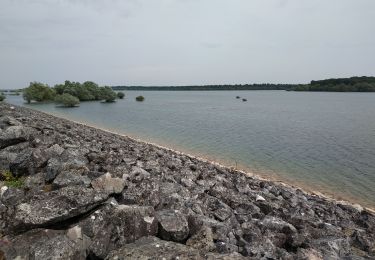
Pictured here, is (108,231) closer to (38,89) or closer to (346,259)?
(346,259)

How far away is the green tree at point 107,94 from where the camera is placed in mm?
122062

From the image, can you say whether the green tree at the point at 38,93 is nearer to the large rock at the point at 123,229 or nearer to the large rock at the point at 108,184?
the large rock at the point at 108,184

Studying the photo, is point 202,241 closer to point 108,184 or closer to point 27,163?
point 108,184

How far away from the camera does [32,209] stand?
5984mm

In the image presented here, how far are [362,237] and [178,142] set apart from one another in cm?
2477

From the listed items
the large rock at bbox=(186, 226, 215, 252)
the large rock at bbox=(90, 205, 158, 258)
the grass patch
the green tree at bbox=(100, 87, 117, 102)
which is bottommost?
the green tree at bbox=(100, 87, 117, 102)

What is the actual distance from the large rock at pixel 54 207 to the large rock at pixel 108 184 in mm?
1247

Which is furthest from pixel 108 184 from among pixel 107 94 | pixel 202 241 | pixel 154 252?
pixel 107 94

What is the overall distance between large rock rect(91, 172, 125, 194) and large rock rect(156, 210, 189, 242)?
78.9 inches

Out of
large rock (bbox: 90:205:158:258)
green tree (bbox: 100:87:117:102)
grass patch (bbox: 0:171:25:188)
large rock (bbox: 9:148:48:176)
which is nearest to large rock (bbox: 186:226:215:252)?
large rock (bbox: 90:205:158:258)

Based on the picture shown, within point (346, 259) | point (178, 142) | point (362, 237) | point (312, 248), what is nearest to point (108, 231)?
point (312, 248)

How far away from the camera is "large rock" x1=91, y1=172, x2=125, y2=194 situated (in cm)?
808

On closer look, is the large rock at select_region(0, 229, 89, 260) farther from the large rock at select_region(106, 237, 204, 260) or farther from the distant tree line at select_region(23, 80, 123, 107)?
the distant tree line at select_region(23, 80, 123, 107)

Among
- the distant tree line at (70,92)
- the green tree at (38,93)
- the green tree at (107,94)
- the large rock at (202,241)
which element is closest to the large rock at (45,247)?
the large rock at (202,241)
